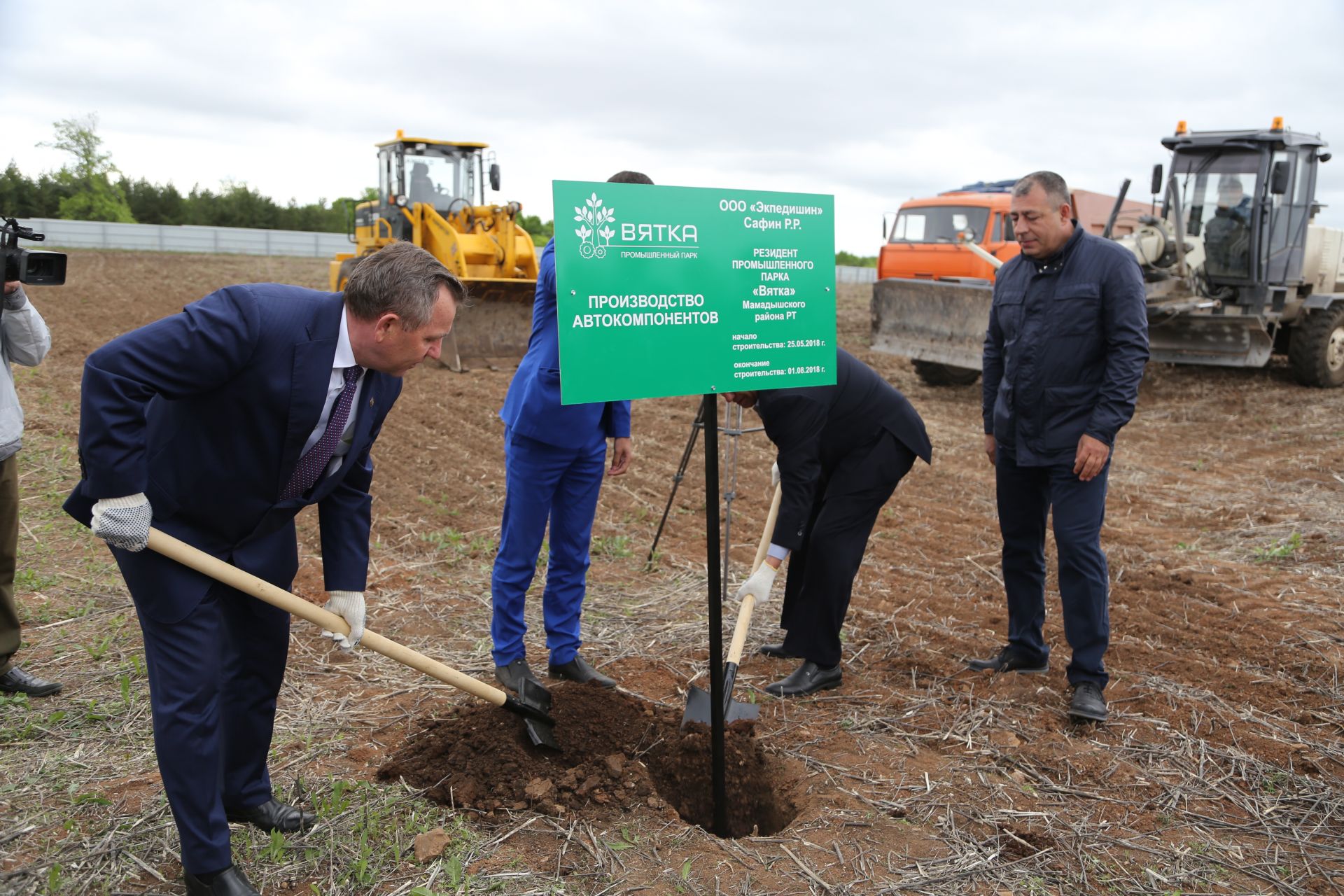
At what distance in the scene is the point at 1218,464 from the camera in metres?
9.03

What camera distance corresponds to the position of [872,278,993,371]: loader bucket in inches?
450

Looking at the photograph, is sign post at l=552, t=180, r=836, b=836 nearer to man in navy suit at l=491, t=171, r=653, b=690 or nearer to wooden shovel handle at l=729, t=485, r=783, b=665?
wooden shovel handle at l=729, t=485, r=783, b=665

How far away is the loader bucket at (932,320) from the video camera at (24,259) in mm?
9447

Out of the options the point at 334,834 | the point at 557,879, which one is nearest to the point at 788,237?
the point at 557,879

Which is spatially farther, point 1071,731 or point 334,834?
point 1071,731

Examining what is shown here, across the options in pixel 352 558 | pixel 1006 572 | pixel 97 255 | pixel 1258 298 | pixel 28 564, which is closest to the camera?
pixel 352 558

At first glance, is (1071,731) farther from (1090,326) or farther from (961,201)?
(961,201)

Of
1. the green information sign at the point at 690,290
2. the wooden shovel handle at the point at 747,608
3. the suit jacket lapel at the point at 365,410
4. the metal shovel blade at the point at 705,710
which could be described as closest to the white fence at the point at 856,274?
the wooden shovel handle at the point at 747,608

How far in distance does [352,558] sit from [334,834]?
82 centimetres

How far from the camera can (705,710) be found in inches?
143

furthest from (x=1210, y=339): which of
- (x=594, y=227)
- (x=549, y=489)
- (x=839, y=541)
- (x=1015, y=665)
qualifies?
(x=594, y=227)

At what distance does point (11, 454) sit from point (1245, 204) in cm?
1344

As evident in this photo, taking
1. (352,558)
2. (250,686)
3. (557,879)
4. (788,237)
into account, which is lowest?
(557,879)

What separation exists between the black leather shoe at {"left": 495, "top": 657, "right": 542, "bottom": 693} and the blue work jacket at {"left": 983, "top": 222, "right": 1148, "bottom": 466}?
2183mm
